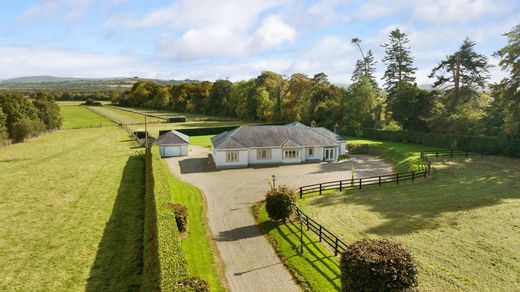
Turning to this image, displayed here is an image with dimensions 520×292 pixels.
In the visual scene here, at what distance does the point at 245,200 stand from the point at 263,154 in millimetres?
15092

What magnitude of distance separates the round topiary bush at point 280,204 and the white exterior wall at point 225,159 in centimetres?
1887

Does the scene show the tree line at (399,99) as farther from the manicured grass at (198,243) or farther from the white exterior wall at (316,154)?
the manicured grass at (198,243)

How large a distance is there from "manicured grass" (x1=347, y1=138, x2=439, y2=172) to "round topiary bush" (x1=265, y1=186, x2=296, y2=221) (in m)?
20.7

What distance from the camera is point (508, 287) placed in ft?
46.3

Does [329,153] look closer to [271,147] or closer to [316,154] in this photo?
[316,154]

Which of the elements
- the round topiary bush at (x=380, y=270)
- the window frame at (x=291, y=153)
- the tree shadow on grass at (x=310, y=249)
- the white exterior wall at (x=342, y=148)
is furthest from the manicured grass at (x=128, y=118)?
the round topiary bush at (x=380, y=270)

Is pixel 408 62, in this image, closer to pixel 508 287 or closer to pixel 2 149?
pixel 508 287

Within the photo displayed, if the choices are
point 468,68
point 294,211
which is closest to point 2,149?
point 294,211

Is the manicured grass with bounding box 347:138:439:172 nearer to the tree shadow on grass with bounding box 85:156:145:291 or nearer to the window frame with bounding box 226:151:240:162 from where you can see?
the window frame with bounding box 226:151:240:162

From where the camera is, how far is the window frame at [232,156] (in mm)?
40344

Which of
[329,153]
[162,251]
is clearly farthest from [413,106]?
[162,251]

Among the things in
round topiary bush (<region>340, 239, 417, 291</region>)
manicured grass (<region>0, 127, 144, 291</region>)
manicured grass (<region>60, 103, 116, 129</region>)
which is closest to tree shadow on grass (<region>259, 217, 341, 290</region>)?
round topiary bush (<region>340, 239, 417, 291</region>)

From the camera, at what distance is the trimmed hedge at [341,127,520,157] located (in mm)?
41062

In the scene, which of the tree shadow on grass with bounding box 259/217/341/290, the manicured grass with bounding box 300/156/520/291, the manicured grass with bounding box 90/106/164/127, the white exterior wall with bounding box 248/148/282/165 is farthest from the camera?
the manicured grass with bounding box 90/106/164/127
